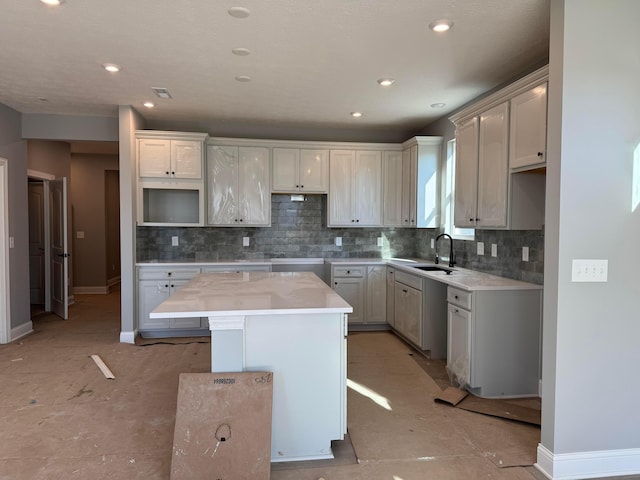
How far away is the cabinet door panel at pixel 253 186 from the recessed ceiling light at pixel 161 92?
4.01 feet

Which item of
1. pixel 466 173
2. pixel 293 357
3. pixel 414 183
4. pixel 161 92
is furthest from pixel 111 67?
pixel 414 183

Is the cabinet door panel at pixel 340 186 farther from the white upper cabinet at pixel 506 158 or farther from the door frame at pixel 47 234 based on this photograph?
the door frame at pixel 47 234

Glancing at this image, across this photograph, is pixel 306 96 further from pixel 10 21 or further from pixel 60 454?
pixel 60 454

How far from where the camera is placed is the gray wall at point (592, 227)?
2.22 meters

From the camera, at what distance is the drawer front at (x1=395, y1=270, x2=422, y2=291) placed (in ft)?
14.2

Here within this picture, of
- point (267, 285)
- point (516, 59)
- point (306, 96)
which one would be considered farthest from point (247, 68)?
point (516, 59)

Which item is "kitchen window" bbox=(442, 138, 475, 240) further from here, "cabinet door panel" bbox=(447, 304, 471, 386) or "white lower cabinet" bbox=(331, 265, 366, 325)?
"cabinet door panel" bbox=(447, 304, 471, 386)

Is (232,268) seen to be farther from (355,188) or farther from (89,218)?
(89,218)

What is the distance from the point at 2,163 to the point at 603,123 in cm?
568

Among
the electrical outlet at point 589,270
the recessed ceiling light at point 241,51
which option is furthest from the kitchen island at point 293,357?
the recessed ceiling light at point 241,51

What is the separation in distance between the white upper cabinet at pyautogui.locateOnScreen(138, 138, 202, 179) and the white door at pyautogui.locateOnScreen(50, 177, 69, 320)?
1931 millimetres

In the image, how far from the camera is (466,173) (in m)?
3.88

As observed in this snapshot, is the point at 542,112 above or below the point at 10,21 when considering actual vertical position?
below

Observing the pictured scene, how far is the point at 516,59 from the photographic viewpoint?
10.8 ft
